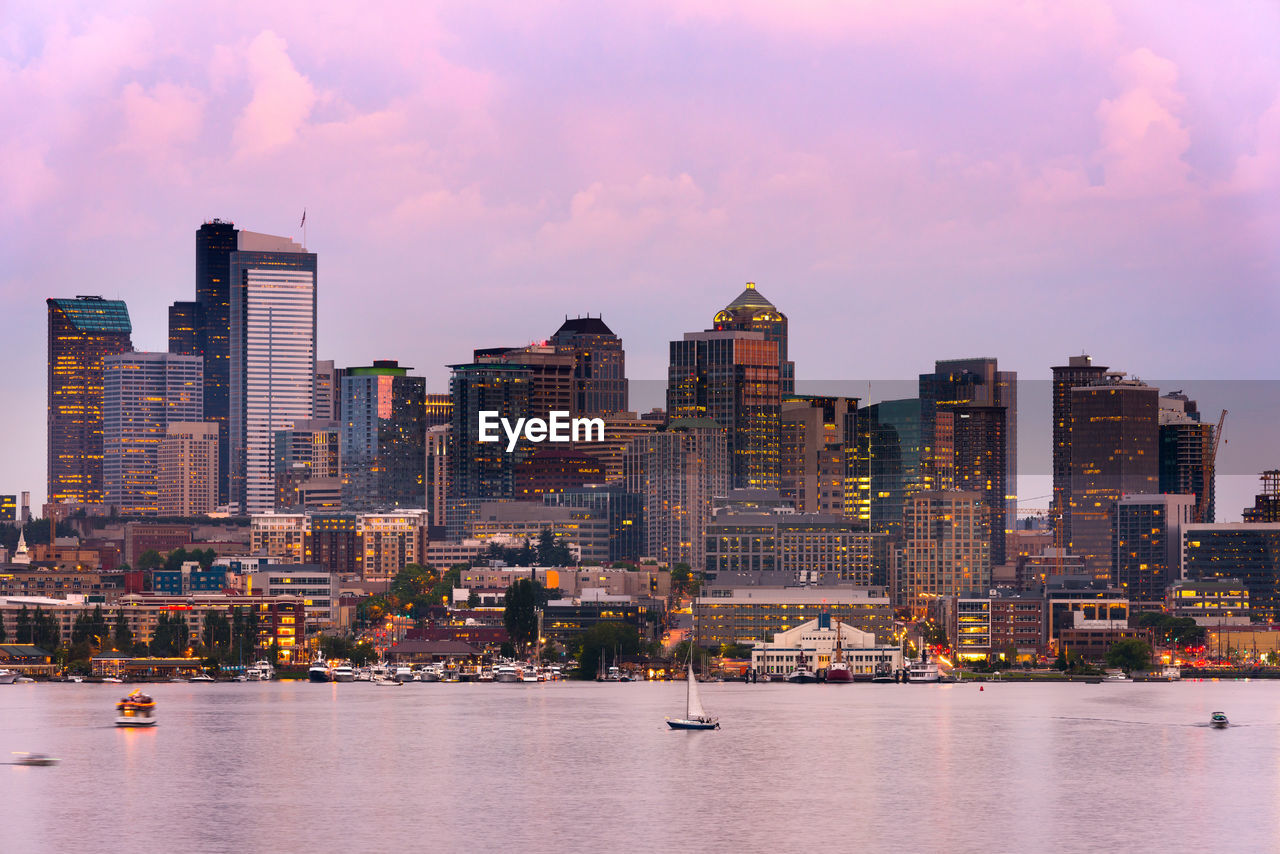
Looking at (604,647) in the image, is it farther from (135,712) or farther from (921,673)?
(135,712)

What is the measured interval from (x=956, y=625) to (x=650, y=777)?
9698cm

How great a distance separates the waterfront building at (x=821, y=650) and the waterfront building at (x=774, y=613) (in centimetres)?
182

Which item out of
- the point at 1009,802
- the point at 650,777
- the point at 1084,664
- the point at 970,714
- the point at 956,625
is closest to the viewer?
the point at 1009,802

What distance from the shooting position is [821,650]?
156375mm

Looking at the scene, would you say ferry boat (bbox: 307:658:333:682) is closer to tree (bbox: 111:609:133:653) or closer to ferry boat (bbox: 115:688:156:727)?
tree (bbox: 111:609:133:653)

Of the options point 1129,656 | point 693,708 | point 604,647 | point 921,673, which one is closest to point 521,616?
point 604,647

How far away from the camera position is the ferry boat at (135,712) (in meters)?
102

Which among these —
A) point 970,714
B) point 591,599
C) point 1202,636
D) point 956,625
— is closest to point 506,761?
point 970,714

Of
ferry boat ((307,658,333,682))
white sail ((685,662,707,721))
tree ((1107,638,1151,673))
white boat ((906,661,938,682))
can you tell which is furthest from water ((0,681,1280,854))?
tree ((1107,638,1151,673))

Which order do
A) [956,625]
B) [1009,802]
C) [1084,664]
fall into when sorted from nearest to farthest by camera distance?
[1009,802]
[1084,664]
[956,625]

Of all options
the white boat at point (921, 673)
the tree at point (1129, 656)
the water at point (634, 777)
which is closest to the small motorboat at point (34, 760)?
the water at point (634, 777)

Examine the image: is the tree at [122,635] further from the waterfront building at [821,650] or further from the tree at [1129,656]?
the tree at [1129,656]

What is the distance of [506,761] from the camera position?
8544cm

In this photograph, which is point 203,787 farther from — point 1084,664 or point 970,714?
point 1084,664
